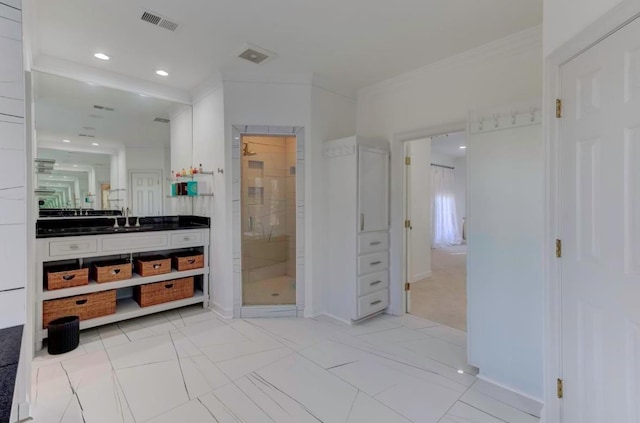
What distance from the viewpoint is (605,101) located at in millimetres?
1287

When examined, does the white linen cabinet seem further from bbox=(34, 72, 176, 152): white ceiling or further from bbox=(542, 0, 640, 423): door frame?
bbox=(34, 72, 176, 152): white ceiling

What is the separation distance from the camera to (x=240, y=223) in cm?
333

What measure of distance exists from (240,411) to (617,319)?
1969mm

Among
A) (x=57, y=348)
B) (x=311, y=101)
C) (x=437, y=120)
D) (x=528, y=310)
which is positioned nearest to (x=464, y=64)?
(x=437, y=120)

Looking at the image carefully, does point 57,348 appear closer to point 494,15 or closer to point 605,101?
point 605,101

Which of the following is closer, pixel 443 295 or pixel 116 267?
pixel 116 267

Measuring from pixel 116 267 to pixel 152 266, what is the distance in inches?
12.7

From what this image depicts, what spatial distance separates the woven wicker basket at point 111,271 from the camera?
2898 millimetres

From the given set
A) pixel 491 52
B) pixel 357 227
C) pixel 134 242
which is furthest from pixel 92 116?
pixel 491 52

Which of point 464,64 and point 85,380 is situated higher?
point 464,64

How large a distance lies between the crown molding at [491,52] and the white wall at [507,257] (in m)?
1.00

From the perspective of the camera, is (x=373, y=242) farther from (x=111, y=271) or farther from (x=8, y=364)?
(x=8, y=364)

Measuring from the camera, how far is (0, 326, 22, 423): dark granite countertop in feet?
2.22

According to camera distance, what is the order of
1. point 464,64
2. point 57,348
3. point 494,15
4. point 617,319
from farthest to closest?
point 464,64 < point 57,348 < point 494,15 < point 617,319
